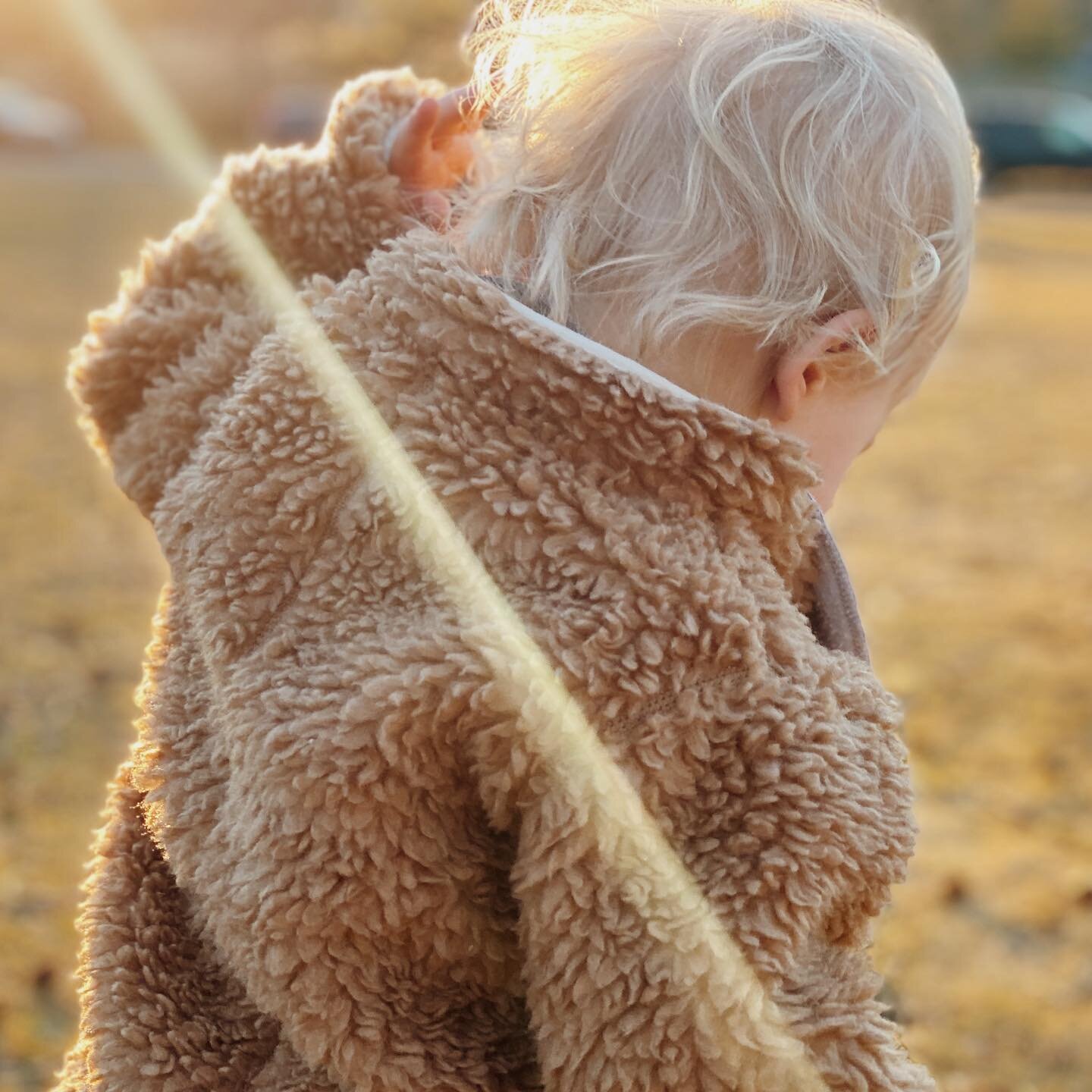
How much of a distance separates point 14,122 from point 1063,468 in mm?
19585

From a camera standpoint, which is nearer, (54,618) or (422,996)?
(422,996)

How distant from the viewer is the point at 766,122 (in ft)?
3.79

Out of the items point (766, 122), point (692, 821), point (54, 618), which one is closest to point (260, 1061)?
point (692, 821)

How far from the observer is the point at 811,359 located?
3.82ft

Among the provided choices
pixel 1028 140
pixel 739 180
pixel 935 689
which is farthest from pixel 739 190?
pixel 1028 140

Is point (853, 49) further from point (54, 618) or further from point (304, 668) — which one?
point (54, 618)

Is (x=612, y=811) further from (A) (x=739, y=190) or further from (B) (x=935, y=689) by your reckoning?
(B) (x=935, y=689)

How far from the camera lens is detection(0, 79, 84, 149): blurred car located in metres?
21.0

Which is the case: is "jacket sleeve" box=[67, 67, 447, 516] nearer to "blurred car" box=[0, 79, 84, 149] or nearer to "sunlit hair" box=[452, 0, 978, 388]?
"sunlit hair" box=[452, 0, 978, 388]

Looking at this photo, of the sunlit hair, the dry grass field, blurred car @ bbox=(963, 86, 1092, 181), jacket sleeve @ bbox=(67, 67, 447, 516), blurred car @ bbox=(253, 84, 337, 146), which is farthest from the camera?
blurred car @ bbox=(963, 86, 1092, 181)

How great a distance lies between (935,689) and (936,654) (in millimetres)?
275

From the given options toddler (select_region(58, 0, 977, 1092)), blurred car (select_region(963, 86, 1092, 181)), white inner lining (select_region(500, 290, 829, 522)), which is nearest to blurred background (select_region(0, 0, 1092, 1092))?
toddler (select_region(58, 0, 977, 1092))

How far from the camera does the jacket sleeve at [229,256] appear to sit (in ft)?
4.66

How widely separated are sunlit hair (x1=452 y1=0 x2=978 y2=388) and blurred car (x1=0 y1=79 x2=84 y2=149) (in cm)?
2223
